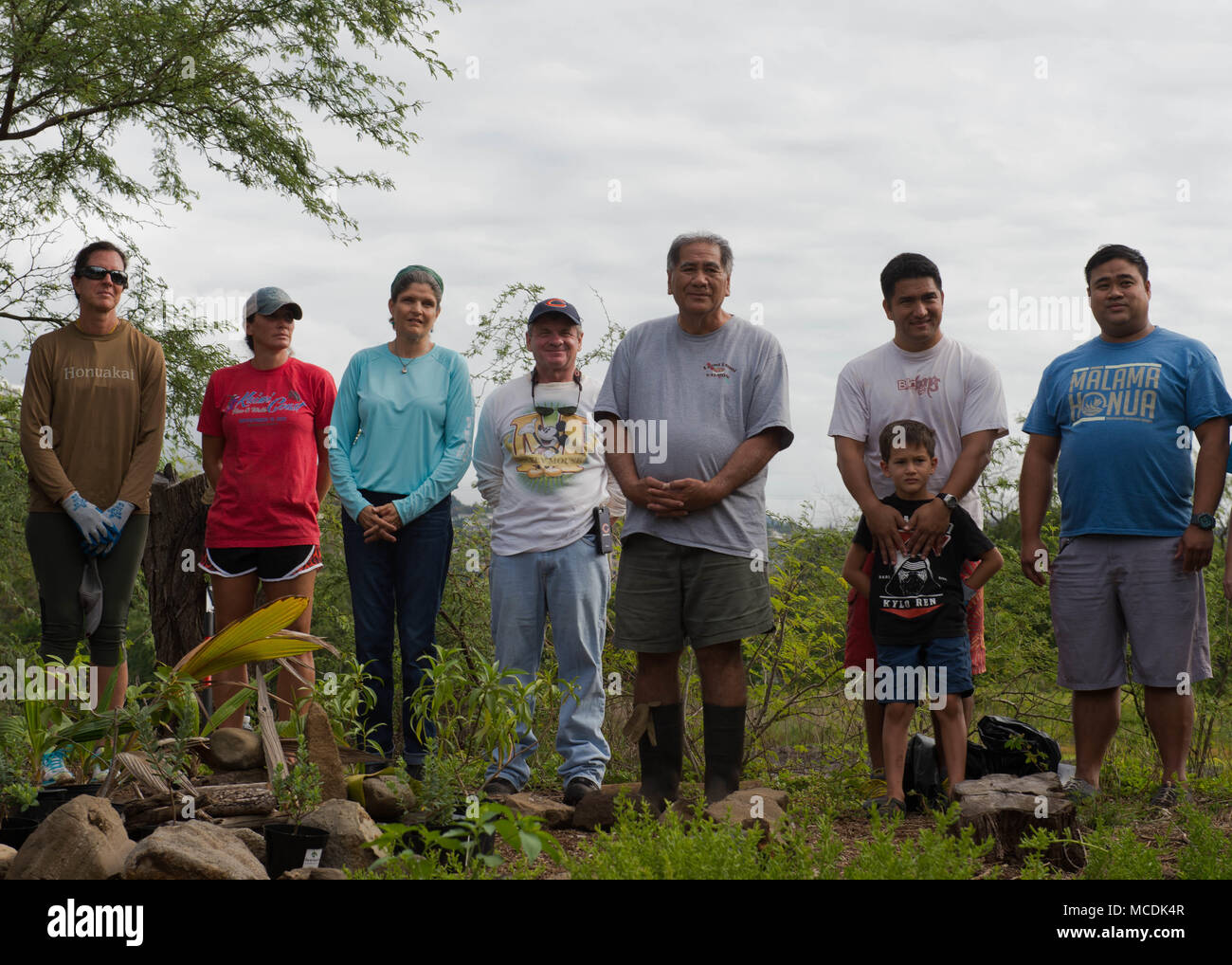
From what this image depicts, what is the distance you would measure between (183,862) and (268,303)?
2958 mm

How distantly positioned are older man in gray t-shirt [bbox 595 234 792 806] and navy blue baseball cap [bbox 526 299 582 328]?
1.62 ft

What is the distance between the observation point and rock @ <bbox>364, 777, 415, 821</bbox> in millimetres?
4297

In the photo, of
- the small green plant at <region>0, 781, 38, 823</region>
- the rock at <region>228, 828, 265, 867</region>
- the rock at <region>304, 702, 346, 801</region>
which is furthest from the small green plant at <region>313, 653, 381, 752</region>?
the small green plant at <region>0, 781, 38, 823</region>

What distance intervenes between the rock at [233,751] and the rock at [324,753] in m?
0.81

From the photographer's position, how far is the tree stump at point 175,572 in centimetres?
663

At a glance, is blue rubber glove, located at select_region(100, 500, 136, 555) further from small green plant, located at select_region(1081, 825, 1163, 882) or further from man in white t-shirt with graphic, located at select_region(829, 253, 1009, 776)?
small green plant, located at select_region(1081, 825, 1163, 882)

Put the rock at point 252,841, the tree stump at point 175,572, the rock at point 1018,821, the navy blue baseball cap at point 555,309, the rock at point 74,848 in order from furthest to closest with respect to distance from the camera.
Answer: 1. the tree stump at point 175,572
2. the navy blue baseball cap at point 555,309
3. the rock at point 1018,821
4. the rock at point 252,841
5. the rock at point 74,848

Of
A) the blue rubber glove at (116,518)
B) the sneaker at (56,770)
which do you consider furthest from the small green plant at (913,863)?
the blue rubber glove at (116,518)

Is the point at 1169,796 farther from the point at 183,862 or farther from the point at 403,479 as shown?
the point at 183,862

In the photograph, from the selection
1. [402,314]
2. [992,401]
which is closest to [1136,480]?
[992,401]

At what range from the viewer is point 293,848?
3607 millimetres

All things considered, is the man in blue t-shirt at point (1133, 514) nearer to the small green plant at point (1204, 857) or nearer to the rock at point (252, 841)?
the small green plant at point (1204, 857)

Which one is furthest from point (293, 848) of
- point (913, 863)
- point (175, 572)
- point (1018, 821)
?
point (175, 572)

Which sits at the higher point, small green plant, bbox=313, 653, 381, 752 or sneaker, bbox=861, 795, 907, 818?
small green plant, bbox=313, 653, 381, 752
